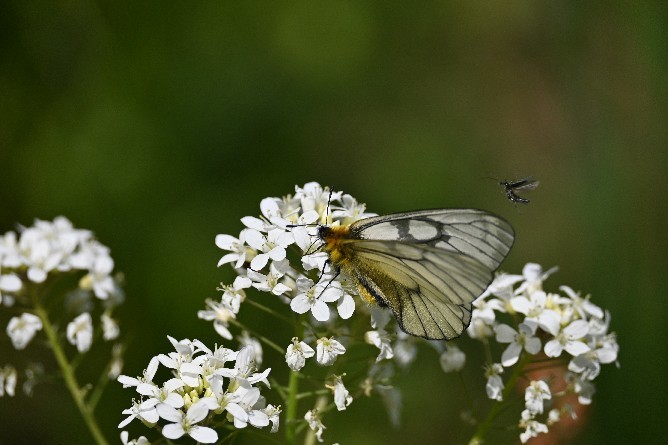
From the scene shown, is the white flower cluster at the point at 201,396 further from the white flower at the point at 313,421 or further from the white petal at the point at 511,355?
the white petal at the point at 511,355

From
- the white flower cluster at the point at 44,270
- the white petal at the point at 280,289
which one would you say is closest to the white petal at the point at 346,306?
the white petal at the point at 280,289

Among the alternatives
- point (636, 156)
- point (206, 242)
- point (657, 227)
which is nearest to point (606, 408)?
point (657, 227)

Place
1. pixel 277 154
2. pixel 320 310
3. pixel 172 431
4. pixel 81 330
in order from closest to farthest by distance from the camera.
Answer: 1. pixel 172 431
2. pixel 320 310
3. pixel 81 330
4. pixel 277 154

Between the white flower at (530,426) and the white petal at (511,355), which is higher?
the white petal at (511,355)

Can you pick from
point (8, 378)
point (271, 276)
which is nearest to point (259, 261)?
point (271, 276)

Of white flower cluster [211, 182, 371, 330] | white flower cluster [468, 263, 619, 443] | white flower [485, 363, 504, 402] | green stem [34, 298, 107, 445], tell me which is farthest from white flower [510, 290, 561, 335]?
green stem [34, 298, 107, 445]

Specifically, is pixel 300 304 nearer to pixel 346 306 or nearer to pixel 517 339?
pixel 346 306

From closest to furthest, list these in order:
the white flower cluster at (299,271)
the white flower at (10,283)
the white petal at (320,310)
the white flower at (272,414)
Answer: the white flower at (272,414) < the white petal at (320,310) < the white flower cluster at (299,271) < the white flower at (10,283)
